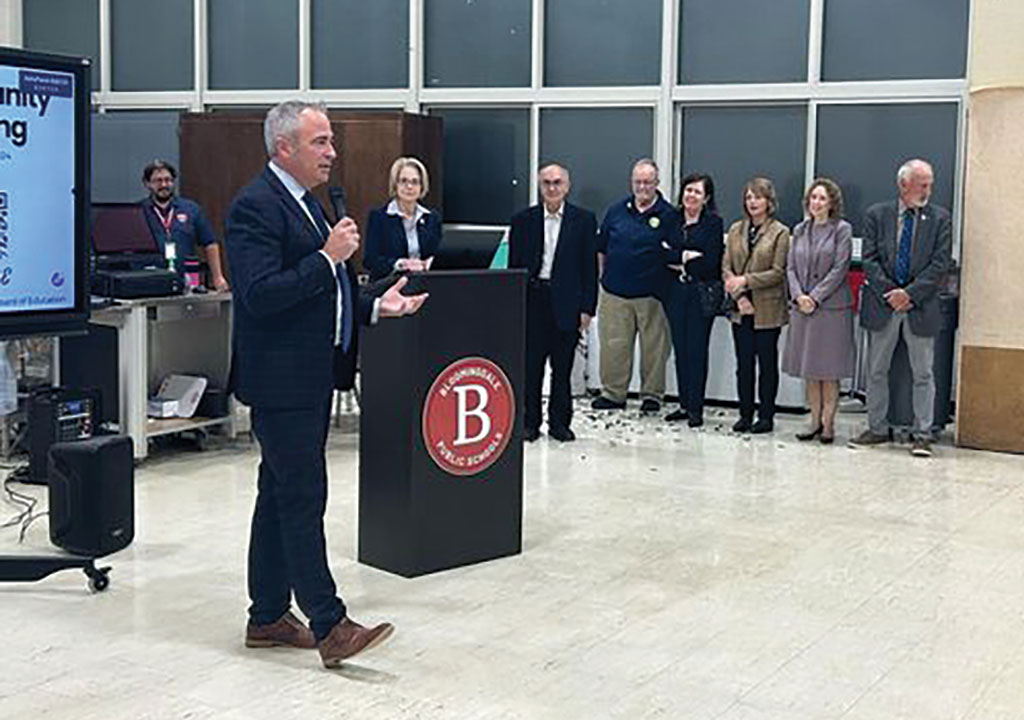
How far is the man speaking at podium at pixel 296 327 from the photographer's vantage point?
4.10m

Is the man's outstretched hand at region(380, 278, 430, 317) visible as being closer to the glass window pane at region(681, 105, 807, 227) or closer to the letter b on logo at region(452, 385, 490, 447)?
the letter b on logo at region(452, 385, 490, 447)

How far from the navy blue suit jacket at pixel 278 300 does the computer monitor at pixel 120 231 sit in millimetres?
3489

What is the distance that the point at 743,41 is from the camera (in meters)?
9.88

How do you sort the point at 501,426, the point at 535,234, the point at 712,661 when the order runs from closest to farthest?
1. the point at 712,661
2. the point at 501,426
3. the point at 535,234

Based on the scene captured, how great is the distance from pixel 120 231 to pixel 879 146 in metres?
4.82

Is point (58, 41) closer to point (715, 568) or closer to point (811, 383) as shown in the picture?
point (811, 383)

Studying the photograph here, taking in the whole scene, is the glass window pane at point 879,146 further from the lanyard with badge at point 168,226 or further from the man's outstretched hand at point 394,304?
the man's outstretched hand at point 394,304

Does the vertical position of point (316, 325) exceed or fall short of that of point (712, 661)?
it exceeds it

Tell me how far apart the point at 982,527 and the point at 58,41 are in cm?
973

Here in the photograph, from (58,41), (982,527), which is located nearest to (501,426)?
(982,527)

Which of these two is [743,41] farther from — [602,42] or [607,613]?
[607,613]

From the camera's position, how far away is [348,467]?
7.53 meters

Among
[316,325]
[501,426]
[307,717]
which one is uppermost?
[316,325]

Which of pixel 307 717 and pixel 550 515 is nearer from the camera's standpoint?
pixel 307 717
